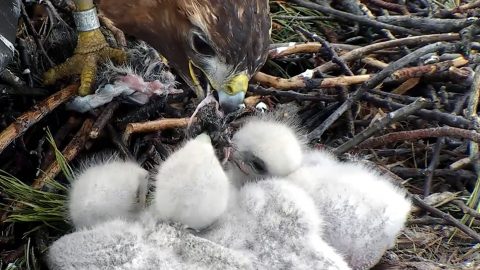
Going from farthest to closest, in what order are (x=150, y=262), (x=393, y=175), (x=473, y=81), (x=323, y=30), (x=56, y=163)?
(x=323, y=30)
(x=473, y=81)
(x=393, y=175)
(x=56, y=163)
(x=150, y=262)

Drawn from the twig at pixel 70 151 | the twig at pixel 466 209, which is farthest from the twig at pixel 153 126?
the twig at pixel 466 209

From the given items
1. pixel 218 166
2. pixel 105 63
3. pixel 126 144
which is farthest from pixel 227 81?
pixel 105 63

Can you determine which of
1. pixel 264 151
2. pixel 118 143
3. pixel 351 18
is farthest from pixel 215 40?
pixel 351 18

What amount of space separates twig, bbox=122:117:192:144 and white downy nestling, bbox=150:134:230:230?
0.36 meters

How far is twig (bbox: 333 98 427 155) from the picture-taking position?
2119 millimetres

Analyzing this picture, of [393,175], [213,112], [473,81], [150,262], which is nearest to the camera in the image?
[150,262]

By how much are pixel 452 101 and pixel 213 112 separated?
1.02 m

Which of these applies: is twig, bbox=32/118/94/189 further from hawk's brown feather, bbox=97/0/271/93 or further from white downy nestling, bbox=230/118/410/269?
white downy nestling, bbox=230/118/410/269

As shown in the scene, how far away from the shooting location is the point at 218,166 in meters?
1.68

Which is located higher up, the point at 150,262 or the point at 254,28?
the point at 254,28

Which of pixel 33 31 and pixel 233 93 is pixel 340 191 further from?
pixel 33 31

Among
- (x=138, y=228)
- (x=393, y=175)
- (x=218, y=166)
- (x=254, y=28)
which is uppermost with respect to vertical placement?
(x=254, y=28)

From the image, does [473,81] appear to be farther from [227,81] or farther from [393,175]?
[227,81]

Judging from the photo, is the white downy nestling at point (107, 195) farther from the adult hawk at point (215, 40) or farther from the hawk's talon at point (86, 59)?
the hawk's talon at point (86, 59)
